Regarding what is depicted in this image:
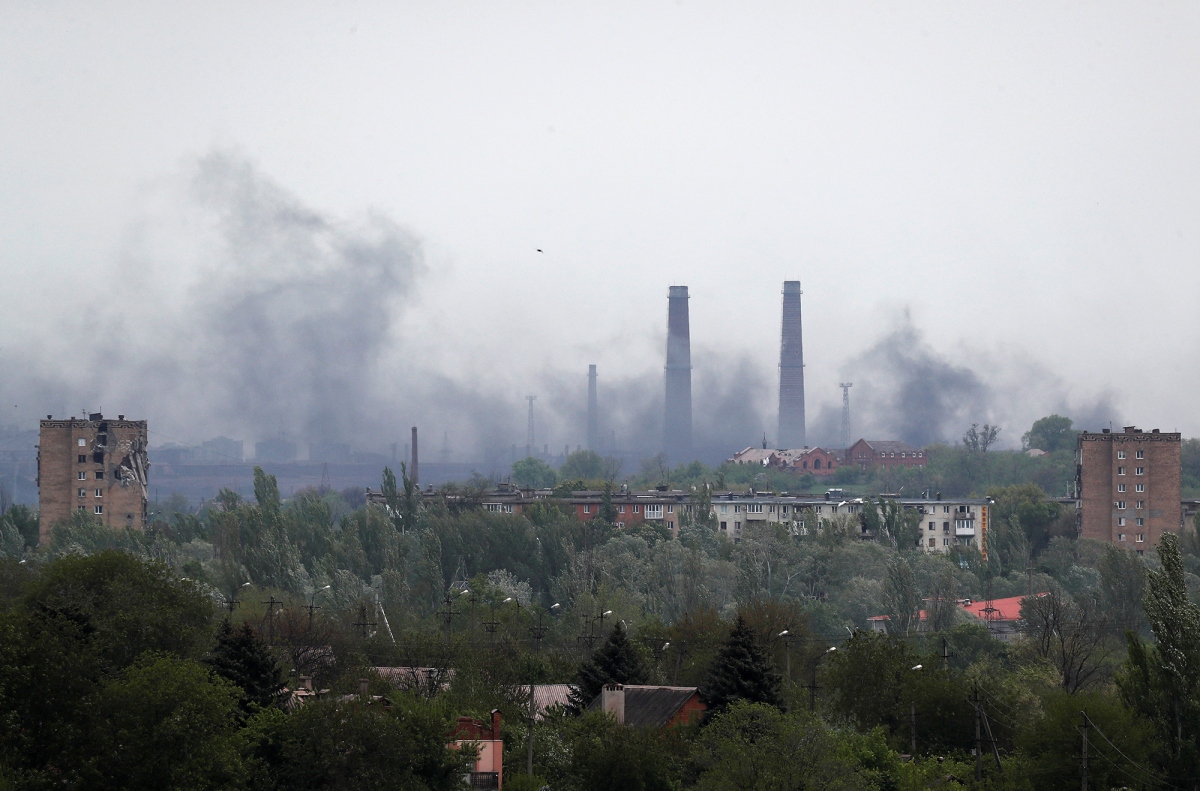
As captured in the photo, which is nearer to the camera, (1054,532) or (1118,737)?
(1118,737)

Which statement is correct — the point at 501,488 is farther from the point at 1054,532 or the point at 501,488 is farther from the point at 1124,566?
the point at 1124,566

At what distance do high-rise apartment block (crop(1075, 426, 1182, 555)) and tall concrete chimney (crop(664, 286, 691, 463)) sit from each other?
8705 centimetres

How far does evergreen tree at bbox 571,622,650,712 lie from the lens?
121 ft

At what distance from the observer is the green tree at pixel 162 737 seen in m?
24.4

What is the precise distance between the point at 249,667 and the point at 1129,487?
6949 centimetres

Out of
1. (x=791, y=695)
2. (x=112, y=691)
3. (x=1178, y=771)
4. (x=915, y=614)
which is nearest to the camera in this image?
(x=112, y=691)

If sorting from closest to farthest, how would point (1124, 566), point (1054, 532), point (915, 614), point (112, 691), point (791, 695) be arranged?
point (112, 691), point (791, 695), point (915, 614), point (1124, 566), point (1054, 532)

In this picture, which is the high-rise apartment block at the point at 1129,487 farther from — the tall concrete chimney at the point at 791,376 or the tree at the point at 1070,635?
the tall concrete chimney at the point at 791,376

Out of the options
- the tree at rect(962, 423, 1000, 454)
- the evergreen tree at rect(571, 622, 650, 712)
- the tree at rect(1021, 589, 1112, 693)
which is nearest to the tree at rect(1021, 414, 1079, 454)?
the tree at rect(962, 423, 1000, 454)

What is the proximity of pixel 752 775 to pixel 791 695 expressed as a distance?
7.95 metres

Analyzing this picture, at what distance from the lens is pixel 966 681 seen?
1406 inches

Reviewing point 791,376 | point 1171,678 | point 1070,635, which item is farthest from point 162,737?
point 791,376

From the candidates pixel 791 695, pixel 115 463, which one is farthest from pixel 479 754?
pixel 115 463

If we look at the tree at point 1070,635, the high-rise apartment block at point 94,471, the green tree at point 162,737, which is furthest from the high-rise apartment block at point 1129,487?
the green tree at point 162,737
